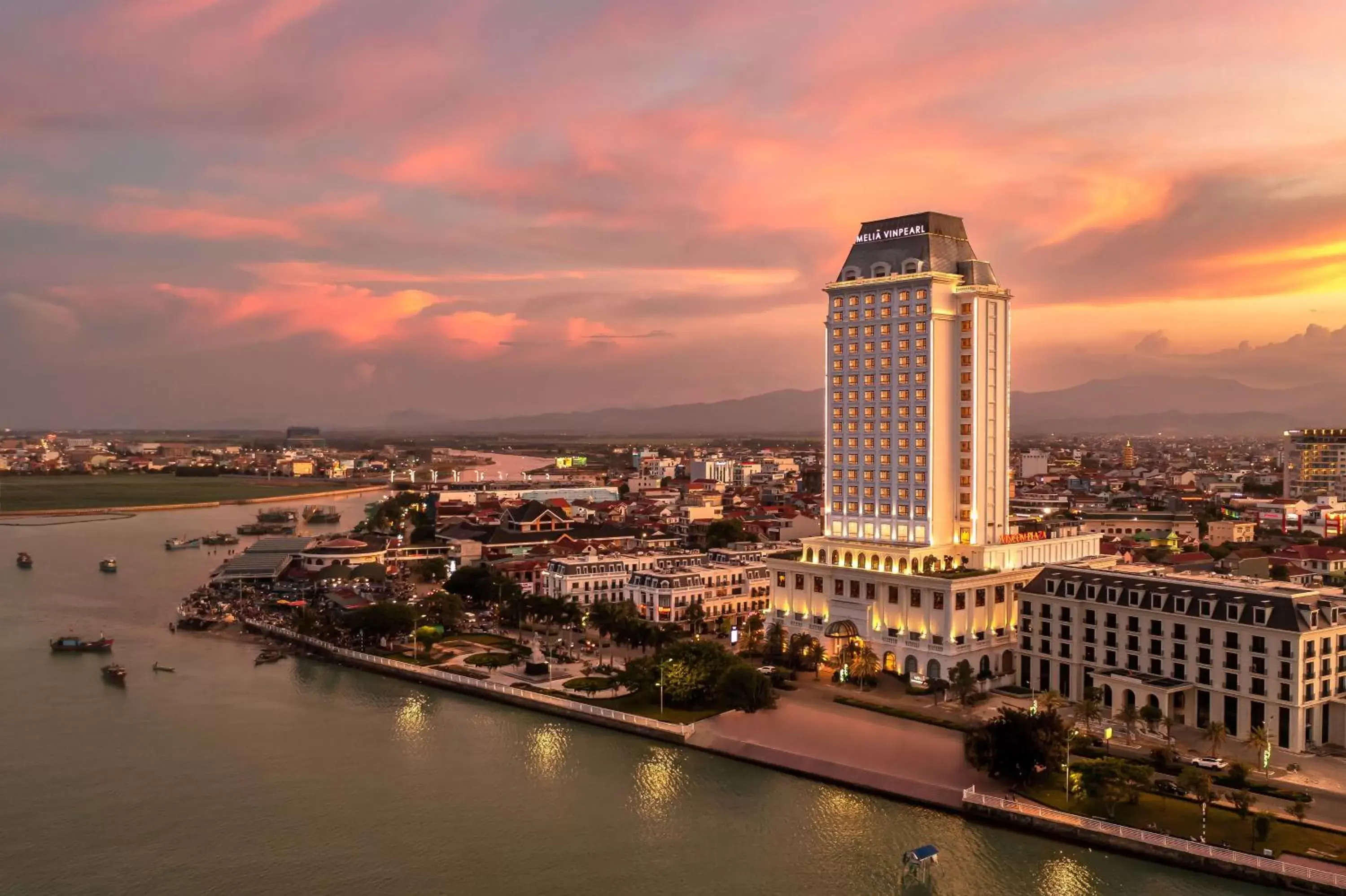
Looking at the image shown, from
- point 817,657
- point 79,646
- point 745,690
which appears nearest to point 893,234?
point 817,657

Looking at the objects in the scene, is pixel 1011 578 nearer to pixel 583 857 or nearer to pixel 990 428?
pixel 990 428

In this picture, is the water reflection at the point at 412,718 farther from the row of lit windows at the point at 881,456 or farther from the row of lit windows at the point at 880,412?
the row of lit windows at the point at 880,412

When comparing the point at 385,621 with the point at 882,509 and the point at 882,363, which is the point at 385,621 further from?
the point at 882,363

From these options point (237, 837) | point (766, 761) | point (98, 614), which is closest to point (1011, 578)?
point (766, 761)

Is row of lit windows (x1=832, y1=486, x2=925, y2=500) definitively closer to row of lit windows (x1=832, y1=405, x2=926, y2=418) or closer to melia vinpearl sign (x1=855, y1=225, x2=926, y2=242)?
row of lit windows (x1=832, y1=405, x2=926, y2=418)

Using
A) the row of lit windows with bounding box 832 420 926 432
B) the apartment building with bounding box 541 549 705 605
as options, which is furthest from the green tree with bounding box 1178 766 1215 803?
the apartment building with bounding box 541 549 705 605

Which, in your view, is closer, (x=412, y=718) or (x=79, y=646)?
(x=412, y=718)
